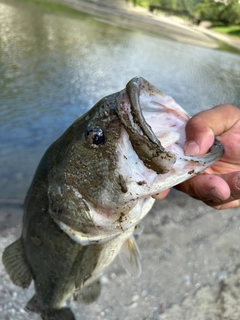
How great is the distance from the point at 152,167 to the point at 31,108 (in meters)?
4.23

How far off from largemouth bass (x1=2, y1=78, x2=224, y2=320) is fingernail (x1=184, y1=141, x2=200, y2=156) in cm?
4

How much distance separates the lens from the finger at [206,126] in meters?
1.53

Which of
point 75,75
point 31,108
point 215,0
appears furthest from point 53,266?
point 215,0

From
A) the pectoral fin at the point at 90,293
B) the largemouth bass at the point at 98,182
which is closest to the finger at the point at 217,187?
the largemouth bass at the point at 98,182

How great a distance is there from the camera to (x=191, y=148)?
151cm

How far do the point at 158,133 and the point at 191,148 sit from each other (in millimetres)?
160

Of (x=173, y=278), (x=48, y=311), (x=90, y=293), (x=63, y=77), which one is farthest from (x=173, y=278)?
(x=63, y=77)

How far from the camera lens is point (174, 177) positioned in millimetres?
1395

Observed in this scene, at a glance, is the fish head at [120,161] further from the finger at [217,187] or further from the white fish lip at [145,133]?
the finger at [217,187]

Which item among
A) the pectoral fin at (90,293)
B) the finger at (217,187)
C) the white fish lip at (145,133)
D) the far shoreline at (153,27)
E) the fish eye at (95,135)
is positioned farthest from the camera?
the far shoreline at (153,27)

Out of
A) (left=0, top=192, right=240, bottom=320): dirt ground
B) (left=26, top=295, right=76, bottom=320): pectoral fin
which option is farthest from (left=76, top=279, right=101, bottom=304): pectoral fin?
(left=26, top=295, right=76, bottom=320): pectoral fin

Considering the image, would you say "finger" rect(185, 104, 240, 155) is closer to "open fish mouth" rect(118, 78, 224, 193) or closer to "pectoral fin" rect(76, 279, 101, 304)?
"open fish mouth" rect(118, 78, 224, 193)

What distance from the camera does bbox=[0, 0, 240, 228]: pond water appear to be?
438cm

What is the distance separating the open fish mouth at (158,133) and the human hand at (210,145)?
5cm
